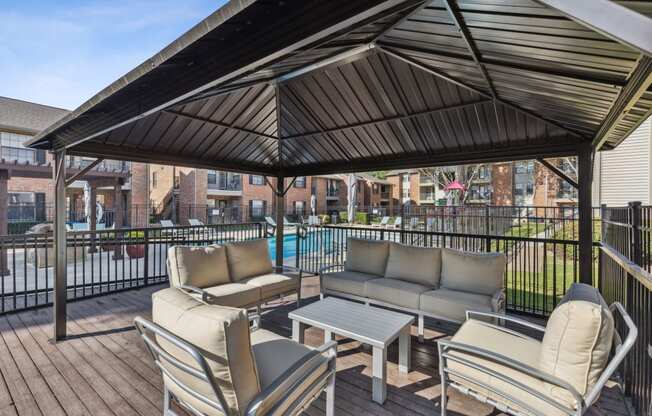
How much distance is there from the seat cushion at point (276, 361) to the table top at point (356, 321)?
0.60 m

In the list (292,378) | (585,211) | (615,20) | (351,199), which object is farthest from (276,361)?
(351,199)

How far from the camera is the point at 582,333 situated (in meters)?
1.75

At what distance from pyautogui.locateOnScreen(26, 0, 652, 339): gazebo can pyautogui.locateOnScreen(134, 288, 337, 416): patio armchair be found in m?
1.44

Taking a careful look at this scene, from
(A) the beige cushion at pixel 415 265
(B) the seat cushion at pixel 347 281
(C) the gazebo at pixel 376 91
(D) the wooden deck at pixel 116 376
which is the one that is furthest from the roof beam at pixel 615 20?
(B) the seat cushion at pixel 347 281

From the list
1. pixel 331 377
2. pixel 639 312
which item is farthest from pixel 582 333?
pixel 331 377

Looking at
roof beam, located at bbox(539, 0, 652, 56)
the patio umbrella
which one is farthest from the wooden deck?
the patio umbrella

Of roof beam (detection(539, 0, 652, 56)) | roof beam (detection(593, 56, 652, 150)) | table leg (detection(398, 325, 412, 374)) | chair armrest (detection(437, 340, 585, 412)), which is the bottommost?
table leg (detection(398, 325, 412, 374))

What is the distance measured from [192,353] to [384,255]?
12.3 feet

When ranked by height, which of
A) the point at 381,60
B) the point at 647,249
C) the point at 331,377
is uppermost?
the point at 381,60

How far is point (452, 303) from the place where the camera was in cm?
367

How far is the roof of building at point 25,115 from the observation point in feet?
41.1

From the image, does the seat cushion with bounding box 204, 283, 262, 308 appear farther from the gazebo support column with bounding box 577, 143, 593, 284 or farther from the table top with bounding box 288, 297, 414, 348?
the gazebo support column with bounding box 577, 143, 593, 284

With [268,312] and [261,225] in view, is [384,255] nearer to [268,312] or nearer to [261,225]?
[268,312]

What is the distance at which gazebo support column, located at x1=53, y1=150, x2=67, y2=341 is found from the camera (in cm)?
388
